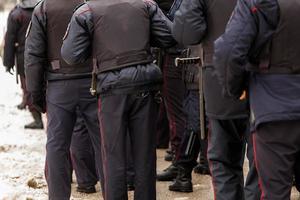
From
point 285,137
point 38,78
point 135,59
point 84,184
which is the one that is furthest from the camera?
point 84,184

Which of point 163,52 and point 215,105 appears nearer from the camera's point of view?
point 215,105

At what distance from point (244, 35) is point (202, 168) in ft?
11.4

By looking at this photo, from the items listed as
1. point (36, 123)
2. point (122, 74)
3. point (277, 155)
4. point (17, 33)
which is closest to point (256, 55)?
point (277, 155)

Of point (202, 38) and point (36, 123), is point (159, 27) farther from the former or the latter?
point (36, 123)

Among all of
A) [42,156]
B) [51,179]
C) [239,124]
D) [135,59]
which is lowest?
[42,156]

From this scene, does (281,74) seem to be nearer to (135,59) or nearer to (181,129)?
(135,59)

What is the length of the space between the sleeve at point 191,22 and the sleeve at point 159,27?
17.9 inches

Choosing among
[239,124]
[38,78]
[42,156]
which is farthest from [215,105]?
[42,156]

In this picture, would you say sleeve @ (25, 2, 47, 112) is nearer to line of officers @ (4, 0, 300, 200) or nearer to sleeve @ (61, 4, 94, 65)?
line of officers @ (4, 0, 300, 200)

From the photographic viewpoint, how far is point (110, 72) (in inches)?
207

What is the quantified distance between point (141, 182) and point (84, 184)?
1.52 metres

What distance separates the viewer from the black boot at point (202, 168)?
23.8ft

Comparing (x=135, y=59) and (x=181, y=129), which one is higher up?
(x=135, y=59)

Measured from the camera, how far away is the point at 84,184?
6.77m
